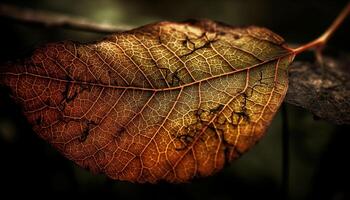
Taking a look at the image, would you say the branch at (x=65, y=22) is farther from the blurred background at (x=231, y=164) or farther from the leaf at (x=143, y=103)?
the leaf at (x=143, y=103)

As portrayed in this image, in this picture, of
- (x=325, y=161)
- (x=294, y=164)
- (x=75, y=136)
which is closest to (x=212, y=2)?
(x=294, y=164)

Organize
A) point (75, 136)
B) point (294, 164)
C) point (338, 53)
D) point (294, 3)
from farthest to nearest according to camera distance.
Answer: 1. point (294, 3)
2. point (294, 164)
3. point (338, 53)
4. point (75, 136)

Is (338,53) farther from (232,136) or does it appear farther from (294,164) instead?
(232,136)

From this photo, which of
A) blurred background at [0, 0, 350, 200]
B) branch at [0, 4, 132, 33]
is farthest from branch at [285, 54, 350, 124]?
branch at [0, 4, 132, 33]

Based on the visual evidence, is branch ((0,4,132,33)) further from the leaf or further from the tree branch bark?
the tree branch bark

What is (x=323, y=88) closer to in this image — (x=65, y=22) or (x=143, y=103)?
(x=143, y=103)

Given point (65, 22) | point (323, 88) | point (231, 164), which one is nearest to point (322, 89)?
point (323, 88)

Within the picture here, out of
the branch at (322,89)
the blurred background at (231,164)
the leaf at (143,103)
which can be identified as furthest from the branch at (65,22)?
the branch at (322,89)
